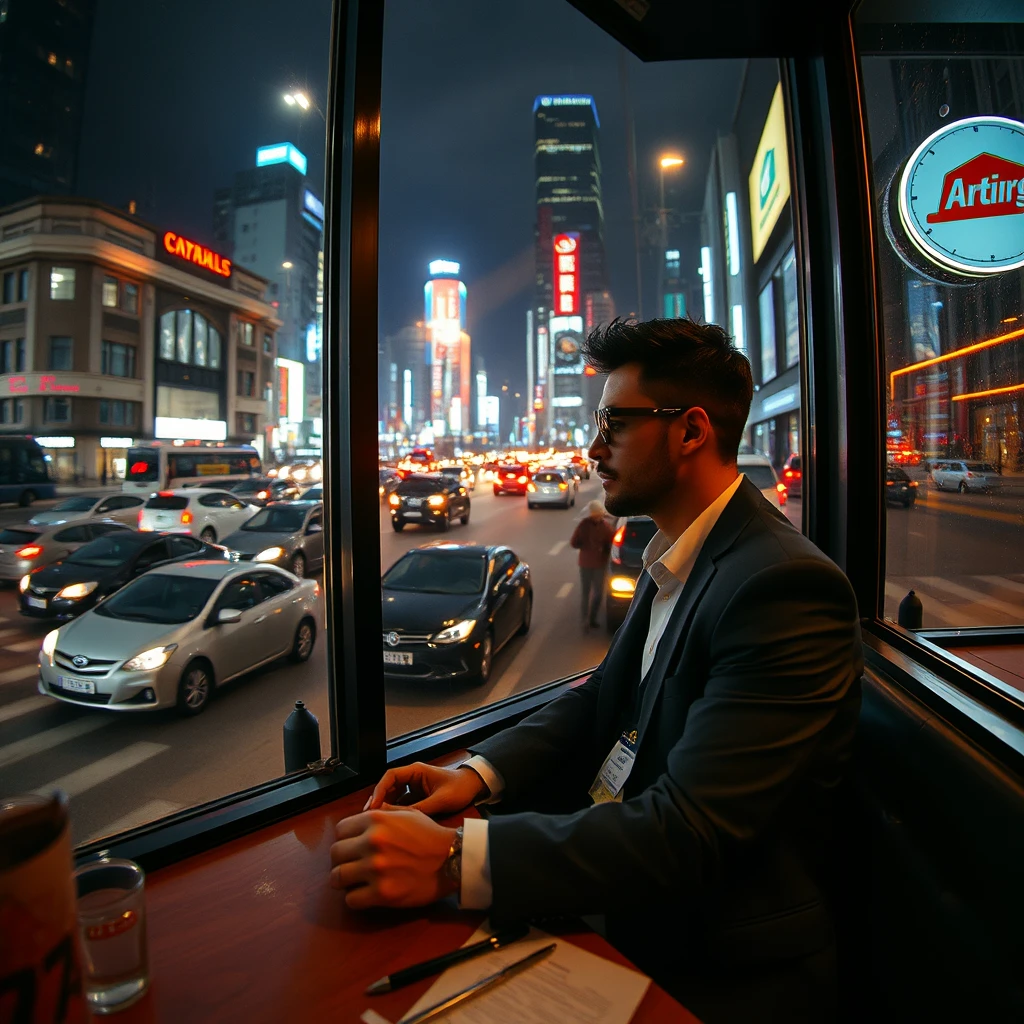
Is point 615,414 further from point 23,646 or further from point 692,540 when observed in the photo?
point 23,646

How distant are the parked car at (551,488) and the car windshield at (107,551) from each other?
13.5m

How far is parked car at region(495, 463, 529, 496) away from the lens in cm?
2066

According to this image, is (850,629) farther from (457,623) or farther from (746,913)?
(457,623)

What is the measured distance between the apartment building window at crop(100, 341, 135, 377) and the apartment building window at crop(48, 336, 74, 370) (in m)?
0.14

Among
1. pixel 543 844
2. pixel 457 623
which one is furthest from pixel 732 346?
pixel 457 623

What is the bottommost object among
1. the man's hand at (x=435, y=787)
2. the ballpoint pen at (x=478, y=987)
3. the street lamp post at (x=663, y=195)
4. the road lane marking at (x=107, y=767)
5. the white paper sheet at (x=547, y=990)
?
the road lane marking at (x=107, y=767)

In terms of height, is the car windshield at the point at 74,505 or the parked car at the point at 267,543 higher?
the car windshield at the point at 74,505

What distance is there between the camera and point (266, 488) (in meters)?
2.77

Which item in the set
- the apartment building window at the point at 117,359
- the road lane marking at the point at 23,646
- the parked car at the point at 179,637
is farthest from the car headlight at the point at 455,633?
the apartment building window at the point at 117,359

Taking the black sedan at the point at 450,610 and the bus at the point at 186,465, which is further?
the black sedan at the point at 450,610

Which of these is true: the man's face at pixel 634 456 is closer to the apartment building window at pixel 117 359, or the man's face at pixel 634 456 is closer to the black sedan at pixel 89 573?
the apartment building window at pixel 117 359

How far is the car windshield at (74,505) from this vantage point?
181cm

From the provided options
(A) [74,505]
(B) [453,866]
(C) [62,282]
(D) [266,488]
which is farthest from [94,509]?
(B) [453,866]

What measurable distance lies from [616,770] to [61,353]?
1.68 m
